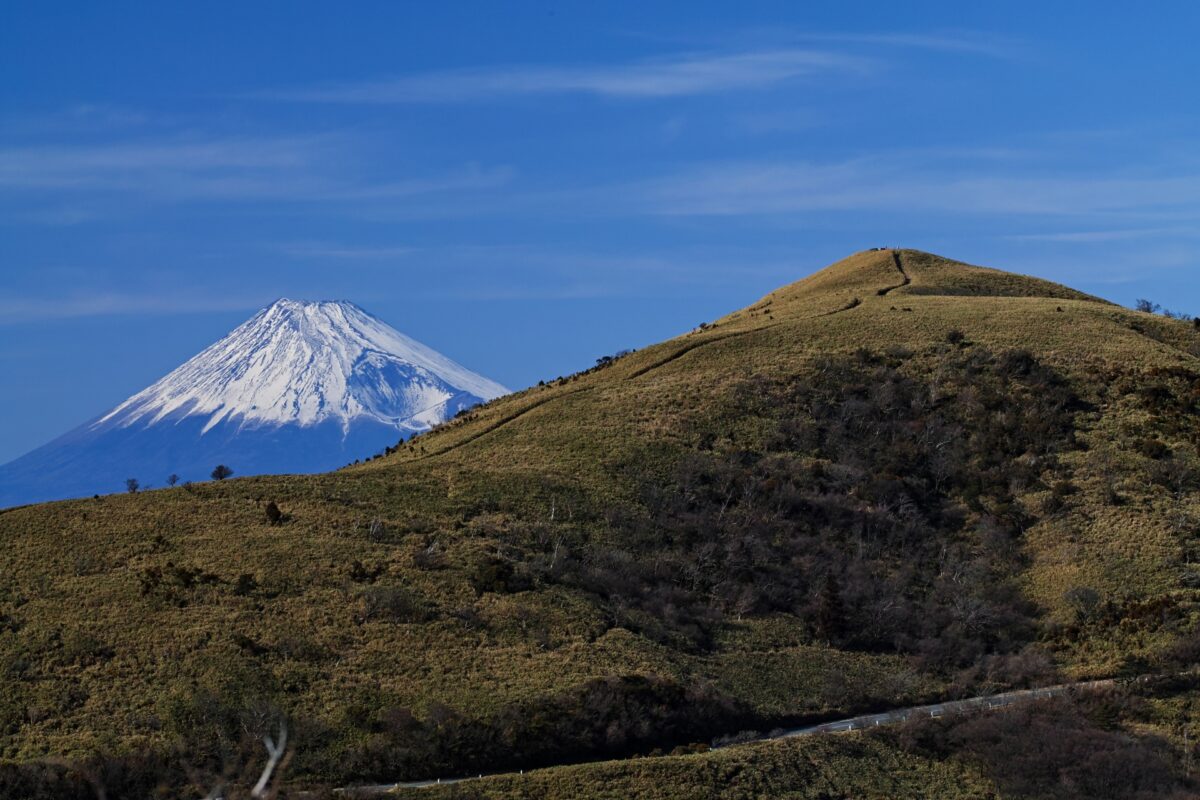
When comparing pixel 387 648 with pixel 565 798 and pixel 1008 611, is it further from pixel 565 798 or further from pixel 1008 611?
pixel 1008 611

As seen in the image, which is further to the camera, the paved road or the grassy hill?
the paved road

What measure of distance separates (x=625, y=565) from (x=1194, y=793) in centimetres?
2744

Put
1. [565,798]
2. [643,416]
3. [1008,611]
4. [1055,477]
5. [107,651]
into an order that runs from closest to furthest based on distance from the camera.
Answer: [565,798] < [107,651] < [1008,611] < [1055,477] < [643,416]

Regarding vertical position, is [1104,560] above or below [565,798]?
above

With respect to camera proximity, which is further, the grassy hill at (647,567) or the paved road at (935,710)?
the paved road at (935,710)

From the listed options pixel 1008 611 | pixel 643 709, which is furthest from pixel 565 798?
pixel 1008 611

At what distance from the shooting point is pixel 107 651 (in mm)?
56250

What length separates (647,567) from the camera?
7006 centimetres

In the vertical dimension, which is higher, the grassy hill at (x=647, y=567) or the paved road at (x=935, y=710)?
the grassy hill at (x=647, y=567)

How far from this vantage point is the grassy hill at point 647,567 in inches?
2135

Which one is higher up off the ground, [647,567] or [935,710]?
[647,567]

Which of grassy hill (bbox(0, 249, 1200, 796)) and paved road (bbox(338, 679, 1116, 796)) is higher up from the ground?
grassy hill (bbox(0, 249, 1200, 796))

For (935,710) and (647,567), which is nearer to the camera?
(935,710)

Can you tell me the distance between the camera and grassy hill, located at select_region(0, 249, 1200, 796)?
178ft
